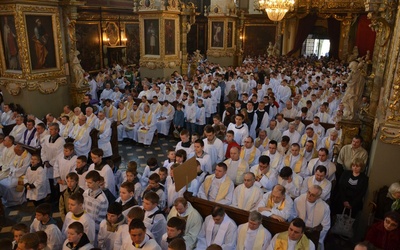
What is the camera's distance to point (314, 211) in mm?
5941

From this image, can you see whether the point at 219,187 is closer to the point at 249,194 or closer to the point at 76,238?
the point at 249,194

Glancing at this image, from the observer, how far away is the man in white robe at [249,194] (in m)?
6.18

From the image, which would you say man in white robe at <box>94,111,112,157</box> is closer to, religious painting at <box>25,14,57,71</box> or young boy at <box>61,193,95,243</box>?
religious painting at <box>25,14,57,71</box>

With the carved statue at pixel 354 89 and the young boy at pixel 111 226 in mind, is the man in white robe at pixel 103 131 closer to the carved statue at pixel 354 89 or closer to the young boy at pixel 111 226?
the young boy at pixel 111 226

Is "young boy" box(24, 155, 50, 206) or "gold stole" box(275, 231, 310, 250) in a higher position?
"gold stole" box(275, 231, 310, 250)

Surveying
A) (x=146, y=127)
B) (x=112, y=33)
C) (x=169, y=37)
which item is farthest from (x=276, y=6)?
(x=112, y=33)

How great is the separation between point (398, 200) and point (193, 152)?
4229mm

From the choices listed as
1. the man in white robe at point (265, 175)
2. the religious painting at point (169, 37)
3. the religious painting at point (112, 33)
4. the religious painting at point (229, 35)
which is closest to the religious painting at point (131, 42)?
the religious painting at point (112, 33)

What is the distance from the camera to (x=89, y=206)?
579cm

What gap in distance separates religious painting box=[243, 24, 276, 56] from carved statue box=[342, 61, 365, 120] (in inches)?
883

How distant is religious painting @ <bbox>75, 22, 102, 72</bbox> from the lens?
20.3 metres

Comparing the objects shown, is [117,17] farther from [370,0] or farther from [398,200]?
[398,200]

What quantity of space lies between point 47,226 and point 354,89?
694 cm

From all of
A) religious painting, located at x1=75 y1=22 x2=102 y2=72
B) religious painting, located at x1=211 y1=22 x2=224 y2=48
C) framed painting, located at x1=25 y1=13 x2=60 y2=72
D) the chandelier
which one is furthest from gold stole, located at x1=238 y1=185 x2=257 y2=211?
religious painting, located at x1=211 y1=22 x2=224 y2=48
